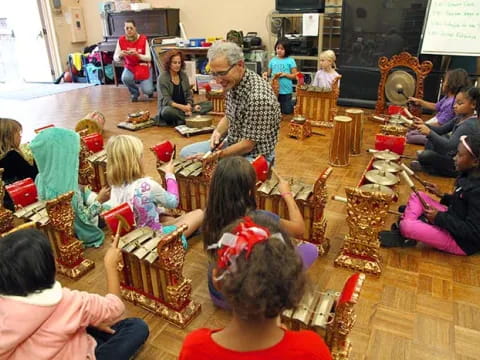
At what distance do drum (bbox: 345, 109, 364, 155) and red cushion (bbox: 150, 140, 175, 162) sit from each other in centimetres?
175

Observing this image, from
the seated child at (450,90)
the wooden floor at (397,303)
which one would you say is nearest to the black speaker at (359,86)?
the seated child at (450,90)

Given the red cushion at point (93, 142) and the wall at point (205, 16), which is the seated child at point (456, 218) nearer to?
the red cushion at point (93, 142)

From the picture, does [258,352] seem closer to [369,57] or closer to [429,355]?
[429,355]

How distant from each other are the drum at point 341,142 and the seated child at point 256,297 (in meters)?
2.58

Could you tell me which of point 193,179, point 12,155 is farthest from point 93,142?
point 193,179

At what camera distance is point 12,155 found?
223 centimetres

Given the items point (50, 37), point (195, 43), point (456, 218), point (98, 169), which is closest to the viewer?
point (456, 218)

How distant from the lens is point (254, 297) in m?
0.69

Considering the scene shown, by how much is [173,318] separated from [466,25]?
4.33 meters

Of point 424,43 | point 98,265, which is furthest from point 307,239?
point 424,43

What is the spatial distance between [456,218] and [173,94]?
3272mm

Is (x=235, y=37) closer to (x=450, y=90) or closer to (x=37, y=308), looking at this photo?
(x=450, y=90)

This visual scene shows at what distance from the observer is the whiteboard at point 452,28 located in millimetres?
4051

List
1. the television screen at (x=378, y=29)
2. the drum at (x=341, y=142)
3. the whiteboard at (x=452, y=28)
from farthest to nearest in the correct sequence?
the television screen at (x=378, y=29)
the whiteboard at (x=452, y=28)
the drum at (x=341, y=142)
